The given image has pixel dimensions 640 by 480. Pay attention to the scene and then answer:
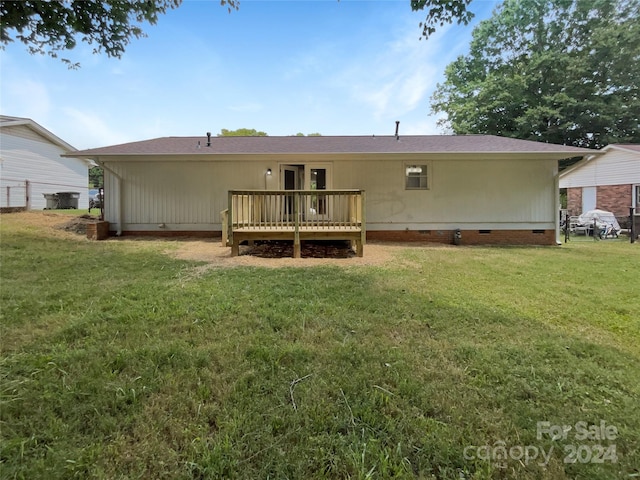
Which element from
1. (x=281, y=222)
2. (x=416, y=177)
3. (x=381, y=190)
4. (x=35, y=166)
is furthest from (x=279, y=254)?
(x=35, y=166)

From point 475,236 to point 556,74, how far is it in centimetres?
2092

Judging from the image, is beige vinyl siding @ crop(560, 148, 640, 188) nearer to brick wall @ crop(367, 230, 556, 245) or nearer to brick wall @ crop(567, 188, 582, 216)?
brick wall @ crop(567, 188, 582, 216)

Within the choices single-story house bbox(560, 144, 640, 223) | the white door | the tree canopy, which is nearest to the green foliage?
the tree canopy

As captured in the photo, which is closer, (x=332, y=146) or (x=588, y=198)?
(x=332, y=146)

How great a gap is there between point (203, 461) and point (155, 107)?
36.9 feet

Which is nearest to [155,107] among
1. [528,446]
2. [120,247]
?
[120,247]

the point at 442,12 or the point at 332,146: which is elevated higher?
the point at 442,12

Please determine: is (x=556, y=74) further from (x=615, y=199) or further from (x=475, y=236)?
(x=475, y=236)

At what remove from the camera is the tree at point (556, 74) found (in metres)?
21.2

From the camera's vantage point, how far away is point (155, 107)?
10.4 meters

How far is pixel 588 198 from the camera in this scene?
Answer: 18.2m

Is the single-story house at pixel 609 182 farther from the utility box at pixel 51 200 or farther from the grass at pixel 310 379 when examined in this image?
the utility box at pixel 51 200

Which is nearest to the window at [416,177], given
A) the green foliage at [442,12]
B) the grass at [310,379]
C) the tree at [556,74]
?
the green foliage at [442,12]

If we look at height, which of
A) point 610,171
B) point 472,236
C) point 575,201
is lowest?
point 472,236
